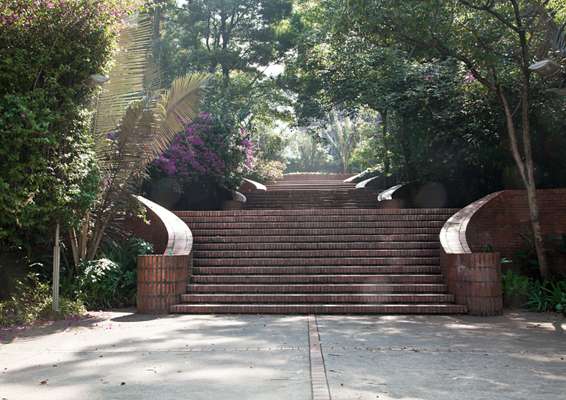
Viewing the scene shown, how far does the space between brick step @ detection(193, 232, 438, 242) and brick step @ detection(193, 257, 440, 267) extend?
714mm

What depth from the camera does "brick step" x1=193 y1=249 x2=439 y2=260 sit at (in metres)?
11.2

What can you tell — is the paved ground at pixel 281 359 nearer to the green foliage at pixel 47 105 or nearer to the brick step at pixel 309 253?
the green foliage at pixel 47 105

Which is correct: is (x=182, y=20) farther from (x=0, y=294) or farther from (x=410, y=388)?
(x=410, y=388)

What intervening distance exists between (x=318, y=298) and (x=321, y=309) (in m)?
0.35

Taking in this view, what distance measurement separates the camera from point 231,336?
7.23 m

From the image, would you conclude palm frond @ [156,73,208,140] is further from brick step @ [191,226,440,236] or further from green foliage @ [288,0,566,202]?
green foliage @ [288,0,566,202]

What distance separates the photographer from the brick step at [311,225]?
1241 cm

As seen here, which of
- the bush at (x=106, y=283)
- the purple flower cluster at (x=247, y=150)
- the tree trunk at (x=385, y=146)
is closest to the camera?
the bush at (x=106, y=283)

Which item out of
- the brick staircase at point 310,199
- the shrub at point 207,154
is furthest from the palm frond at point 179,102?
the brick staircase at point 310,199

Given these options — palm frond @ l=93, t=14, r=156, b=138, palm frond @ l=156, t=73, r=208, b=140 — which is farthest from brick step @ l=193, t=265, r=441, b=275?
palm frond @ l=93, t=14, r=156, b=138

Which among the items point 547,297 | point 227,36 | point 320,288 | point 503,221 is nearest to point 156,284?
point 320,288

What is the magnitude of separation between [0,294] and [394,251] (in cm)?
676

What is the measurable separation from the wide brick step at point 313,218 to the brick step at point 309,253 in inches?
51.4

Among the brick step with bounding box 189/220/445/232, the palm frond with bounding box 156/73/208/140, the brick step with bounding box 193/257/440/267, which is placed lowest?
the brick step with bounding box 193/257/440/267
